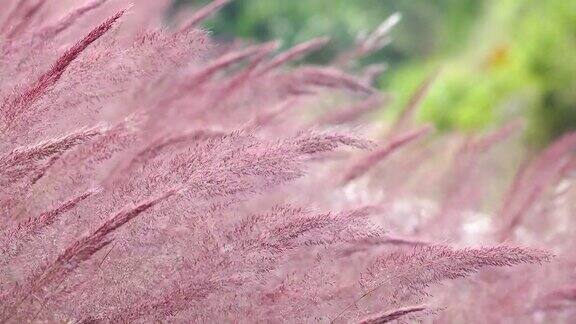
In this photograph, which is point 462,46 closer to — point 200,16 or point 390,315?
point 200,16

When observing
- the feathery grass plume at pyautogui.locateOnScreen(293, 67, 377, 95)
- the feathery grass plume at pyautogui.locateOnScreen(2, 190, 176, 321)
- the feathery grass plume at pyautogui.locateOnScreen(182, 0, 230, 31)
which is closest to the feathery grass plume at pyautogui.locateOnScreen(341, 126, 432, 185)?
the feathery grass plume at pyautogui.locateOnScreen(293, 67, 377, 95)

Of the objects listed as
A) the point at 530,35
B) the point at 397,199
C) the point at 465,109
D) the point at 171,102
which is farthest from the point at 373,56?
the point at 171,102

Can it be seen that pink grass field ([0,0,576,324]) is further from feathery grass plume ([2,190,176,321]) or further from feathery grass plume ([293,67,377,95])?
feathery grass plume ([293,67,377,95])

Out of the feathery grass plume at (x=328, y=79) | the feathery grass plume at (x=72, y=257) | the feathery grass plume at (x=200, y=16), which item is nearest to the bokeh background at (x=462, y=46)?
the feathery grass plume at (x=328, y=79)

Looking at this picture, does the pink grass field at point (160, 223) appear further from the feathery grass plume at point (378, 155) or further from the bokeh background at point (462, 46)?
the bokeh background at point (462, 46)

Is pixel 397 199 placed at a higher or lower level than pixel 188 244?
lower

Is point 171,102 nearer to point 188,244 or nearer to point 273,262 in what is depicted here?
point 188,244

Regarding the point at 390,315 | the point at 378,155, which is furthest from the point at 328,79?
the point at 390,315
